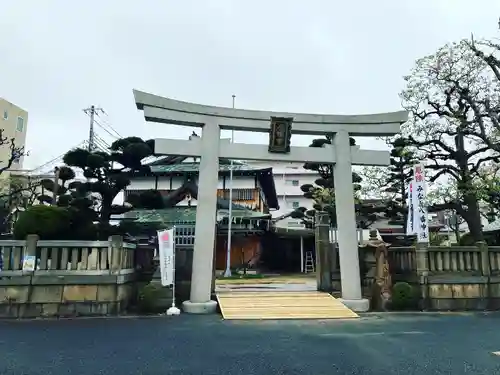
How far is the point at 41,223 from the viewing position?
9.73 m

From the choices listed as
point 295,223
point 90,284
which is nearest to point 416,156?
point 90,284

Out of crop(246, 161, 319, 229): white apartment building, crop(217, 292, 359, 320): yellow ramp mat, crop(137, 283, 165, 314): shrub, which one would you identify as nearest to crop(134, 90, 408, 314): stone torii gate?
crop(217, 292, 359, 320): yellow ramp mat

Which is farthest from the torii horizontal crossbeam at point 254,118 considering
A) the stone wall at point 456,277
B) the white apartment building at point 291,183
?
the white apartment building at point 291,183

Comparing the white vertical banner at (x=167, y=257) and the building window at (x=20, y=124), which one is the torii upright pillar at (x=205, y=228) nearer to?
the white vertical banner at (x=167, y=257)

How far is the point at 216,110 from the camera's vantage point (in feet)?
33.9

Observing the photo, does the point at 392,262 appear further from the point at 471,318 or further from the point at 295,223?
the point at 295,223

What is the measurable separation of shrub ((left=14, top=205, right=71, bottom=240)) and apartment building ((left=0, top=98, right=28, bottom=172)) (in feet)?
80.6

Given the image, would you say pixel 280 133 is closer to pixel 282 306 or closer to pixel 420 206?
pixel 282 306

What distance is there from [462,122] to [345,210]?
5804 millimetres

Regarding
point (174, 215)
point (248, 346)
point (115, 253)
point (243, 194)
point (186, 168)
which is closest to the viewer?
point (248, 346)

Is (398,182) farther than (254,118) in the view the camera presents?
Yes

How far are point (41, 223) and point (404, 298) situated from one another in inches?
360

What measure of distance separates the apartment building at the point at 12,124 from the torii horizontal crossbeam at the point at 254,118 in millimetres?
26214

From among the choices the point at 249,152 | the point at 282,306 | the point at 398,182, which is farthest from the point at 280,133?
the point at 398,182
